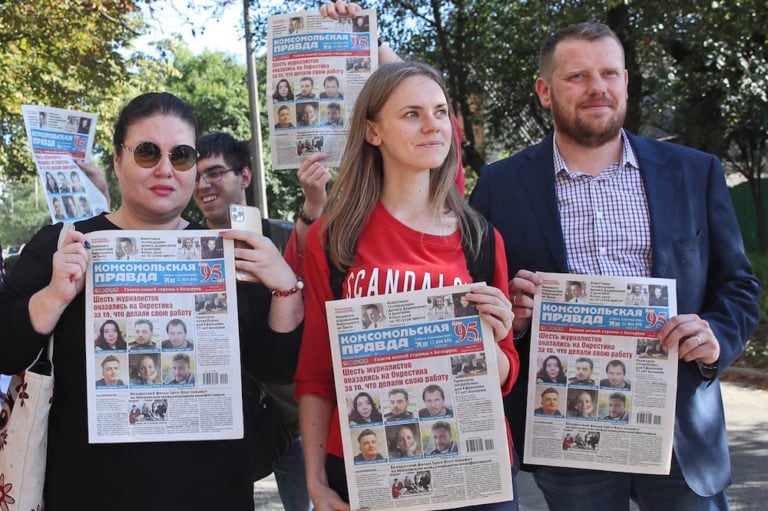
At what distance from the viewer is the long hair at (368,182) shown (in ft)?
8.30

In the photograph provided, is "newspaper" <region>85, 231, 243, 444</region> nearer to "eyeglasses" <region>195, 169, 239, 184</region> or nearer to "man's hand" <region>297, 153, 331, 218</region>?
"man's hand" <region>297, 153, 331, 218</region>

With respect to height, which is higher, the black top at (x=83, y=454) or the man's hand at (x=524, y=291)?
the man's hand at (x=524, y=291)

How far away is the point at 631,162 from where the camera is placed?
2961mm

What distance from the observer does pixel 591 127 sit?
293cm

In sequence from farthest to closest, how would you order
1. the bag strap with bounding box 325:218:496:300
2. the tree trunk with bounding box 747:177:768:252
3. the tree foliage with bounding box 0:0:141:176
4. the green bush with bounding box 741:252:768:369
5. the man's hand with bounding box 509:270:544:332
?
the tree trunk with bounding box 747:177:768:252 → the tree foliage with bounding box 0:0:141:176 → the green bush with bounding box 741:252:768:369 → the man's hand with bounding box 509:270:544:332 → the bag strap with bounding box 325:218:496:300

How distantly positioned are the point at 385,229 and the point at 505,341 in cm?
48

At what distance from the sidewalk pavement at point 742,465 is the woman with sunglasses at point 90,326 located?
375cm

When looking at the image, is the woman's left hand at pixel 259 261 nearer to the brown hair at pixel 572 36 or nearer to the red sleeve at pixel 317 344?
the red sleeve at pixel 317 344

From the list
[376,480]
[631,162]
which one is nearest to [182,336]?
[376,480]

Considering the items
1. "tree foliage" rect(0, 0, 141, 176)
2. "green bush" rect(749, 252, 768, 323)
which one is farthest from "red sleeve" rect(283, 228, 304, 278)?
"green bush" rect(749, 252, 768, 323)

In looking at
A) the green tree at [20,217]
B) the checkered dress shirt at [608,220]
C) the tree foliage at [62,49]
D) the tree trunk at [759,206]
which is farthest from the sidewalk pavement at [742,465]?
the green tree at [20,217]

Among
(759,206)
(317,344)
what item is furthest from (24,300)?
(759,206)

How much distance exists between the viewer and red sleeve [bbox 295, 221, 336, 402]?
2508 mm

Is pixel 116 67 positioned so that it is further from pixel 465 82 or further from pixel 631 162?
pixel 631 162
